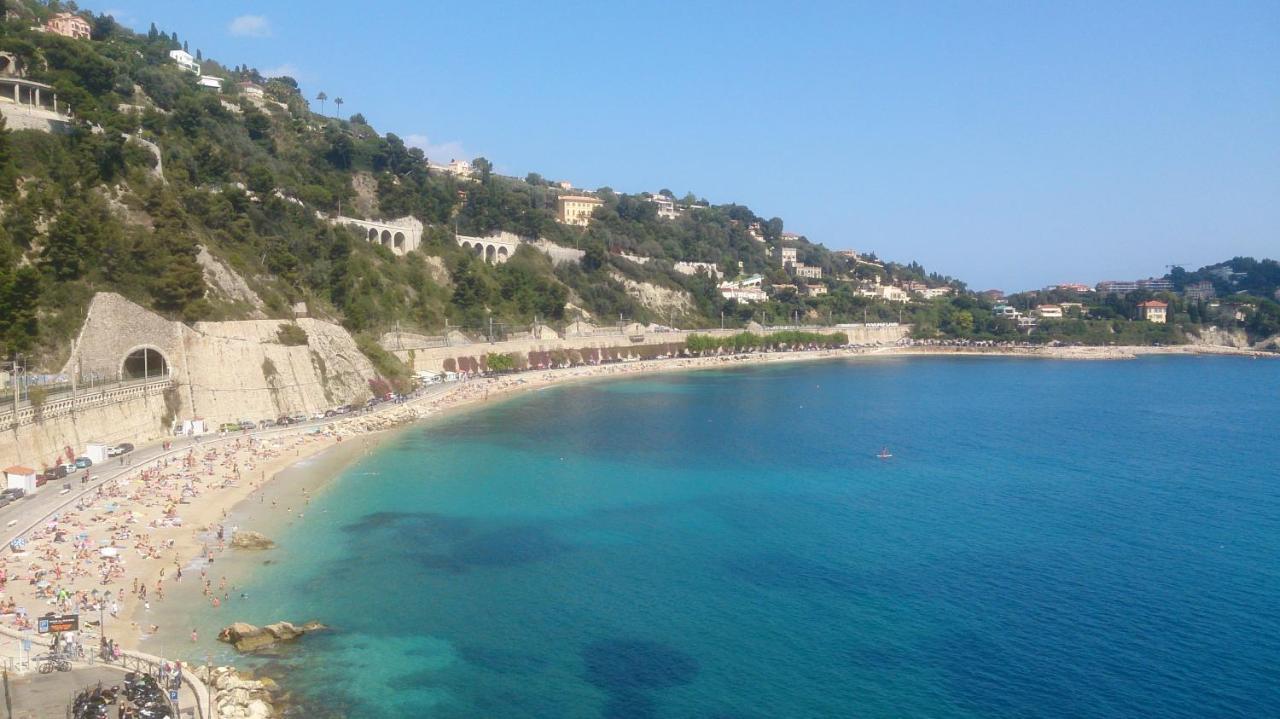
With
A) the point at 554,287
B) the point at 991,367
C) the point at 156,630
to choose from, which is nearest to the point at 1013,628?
the point at 156,630

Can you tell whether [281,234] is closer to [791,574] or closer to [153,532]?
[153,532]

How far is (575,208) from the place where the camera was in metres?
110

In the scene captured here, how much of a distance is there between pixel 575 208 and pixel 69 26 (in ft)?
185

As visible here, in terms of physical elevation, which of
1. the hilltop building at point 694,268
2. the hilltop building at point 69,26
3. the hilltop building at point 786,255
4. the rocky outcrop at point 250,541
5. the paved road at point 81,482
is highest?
the hilltop building at point 69,26

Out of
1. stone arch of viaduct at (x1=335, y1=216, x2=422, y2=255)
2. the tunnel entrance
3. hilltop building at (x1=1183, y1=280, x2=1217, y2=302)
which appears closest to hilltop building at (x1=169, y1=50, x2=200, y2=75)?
stone arch of viaduct at (x1=335, y1=216, x2=422, y2=255)

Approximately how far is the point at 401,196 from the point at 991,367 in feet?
188

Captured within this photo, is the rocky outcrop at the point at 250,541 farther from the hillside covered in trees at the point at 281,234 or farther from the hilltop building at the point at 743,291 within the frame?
the hilltop building at the point at 743,291

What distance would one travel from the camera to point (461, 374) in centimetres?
5903

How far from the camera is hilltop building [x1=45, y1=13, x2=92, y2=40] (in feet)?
204

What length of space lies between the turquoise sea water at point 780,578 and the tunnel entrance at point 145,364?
8.77m

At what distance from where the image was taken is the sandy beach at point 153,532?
1775 centimetres

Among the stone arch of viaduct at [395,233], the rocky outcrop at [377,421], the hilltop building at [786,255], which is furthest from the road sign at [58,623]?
the hilltop building at [786,255]

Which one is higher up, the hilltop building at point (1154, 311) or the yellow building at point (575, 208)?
the yellow building at point (575, 208)

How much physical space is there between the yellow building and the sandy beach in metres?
68.3
